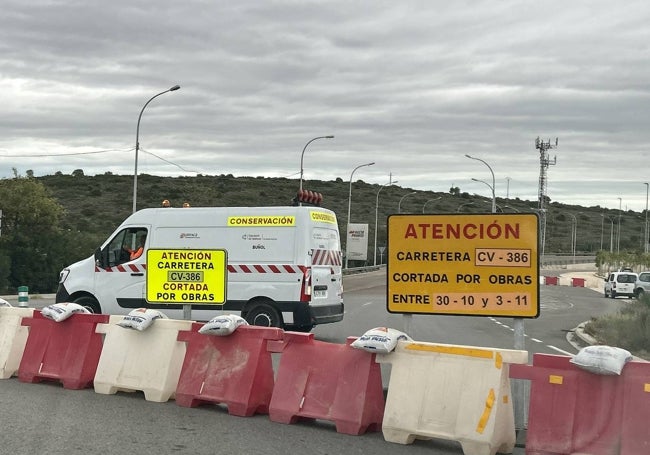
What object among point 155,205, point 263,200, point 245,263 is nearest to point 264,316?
point 245,263

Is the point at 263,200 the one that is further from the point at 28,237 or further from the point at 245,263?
the point at 245,263

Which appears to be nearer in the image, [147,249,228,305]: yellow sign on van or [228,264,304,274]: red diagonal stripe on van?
[147,249,228,305]: yellow sign on van

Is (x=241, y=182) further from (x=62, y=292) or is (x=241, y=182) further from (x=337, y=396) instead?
(x=337, y=396)

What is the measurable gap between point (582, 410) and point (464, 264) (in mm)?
2065

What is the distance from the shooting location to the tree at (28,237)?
3666cm

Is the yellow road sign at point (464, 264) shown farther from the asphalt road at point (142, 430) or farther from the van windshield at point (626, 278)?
the van windshield at point (626, 278)

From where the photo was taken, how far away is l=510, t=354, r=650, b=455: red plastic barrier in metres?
6.66

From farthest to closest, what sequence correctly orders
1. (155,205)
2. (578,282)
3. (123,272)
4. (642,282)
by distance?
(155,205) → (578,282) → (642,282) → (123,272)

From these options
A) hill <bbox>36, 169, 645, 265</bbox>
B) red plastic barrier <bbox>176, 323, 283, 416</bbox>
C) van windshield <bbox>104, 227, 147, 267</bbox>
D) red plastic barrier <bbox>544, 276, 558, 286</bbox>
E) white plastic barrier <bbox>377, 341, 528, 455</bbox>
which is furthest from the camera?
hill <bbox>36, 169, 645, 265</bbox>

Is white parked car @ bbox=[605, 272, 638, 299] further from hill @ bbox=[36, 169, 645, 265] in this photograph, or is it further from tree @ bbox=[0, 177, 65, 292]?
tree @ bbox=[0, 177, 65, 292]

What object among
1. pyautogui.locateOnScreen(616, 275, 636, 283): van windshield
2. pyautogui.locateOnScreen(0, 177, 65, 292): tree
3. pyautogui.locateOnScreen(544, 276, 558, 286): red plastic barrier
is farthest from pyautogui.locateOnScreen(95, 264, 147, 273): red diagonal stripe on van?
pyautogui.locateOnScreen(544, 276, 558, 286): red plastic barrier

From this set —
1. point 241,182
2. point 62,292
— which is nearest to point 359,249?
point 62,292

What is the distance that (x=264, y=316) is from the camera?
615 inches

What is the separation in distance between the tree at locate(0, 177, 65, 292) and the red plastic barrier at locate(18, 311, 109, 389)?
25.7 m
